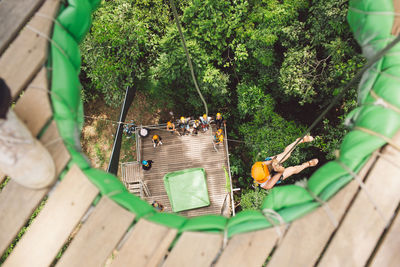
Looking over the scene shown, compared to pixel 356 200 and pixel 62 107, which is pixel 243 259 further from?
pixel 62 107

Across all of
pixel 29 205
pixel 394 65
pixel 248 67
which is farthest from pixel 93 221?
pixel 248 67

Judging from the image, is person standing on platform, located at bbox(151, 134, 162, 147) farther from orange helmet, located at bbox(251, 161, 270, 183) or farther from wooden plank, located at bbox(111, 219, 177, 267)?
wooden plank, located at bbox(111, 219, 177, 267)

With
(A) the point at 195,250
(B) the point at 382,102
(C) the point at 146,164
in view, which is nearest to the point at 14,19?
(A) the point at 195,250

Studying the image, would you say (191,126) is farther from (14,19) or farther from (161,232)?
(161,232)

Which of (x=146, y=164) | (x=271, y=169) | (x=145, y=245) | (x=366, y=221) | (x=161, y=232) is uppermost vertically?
(x=366, y=221)

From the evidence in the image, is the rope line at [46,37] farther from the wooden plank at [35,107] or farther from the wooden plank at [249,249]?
the wooden plank at [249,249]

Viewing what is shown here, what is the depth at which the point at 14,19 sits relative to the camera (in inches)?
93.9

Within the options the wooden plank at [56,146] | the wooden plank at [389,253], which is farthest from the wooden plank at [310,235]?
the wooden plank at [56,146]

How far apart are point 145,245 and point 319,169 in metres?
1.76

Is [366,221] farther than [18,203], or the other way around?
[18,203]

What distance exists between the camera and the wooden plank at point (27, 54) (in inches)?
87.7

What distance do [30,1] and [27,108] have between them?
3.88ft

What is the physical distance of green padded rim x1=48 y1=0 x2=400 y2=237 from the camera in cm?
202

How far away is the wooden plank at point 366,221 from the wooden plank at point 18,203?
2536 millimetres
